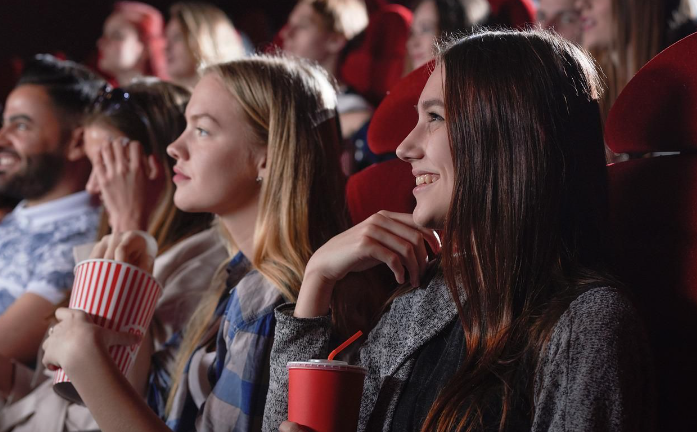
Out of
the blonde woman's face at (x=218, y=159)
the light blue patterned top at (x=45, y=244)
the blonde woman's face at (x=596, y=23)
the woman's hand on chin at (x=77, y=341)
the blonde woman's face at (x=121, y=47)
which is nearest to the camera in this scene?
the woman's hand on chin at (x=77, y=341)

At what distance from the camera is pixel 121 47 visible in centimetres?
351

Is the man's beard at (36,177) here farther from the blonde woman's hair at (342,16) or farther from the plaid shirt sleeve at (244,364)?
the blonde woman's hair at (342,16)

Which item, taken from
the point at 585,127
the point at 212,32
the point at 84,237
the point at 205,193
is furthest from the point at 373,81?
the point at 585,127

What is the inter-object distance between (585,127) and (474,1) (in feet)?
5.13

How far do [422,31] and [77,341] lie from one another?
1661mm

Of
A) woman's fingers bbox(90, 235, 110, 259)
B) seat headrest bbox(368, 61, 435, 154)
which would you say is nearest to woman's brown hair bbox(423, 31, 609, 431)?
seat headrest bbox(368, 61, 435, 154)

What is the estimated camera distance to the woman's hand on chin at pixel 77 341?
118 centimetres

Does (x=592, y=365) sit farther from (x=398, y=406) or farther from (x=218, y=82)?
(x=218, y=82)

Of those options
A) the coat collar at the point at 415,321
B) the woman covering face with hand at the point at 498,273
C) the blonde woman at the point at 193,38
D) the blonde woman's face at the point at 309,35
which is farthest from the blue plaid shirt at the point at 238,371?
the blonde woman at the point at 193,38

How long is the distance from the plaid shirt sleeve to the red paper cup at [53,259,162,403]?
0.48 ft

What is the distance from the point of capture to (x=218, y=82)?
1495 millimetres

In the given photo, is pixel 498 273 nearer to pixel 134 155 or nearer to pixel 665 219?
pixel 665 219

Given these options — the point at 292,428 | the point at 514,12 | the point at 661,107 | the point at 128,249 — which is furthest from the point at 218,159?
the point at 514,12

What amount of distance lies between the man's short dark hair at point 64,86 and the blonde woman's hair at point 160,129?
31 cm
